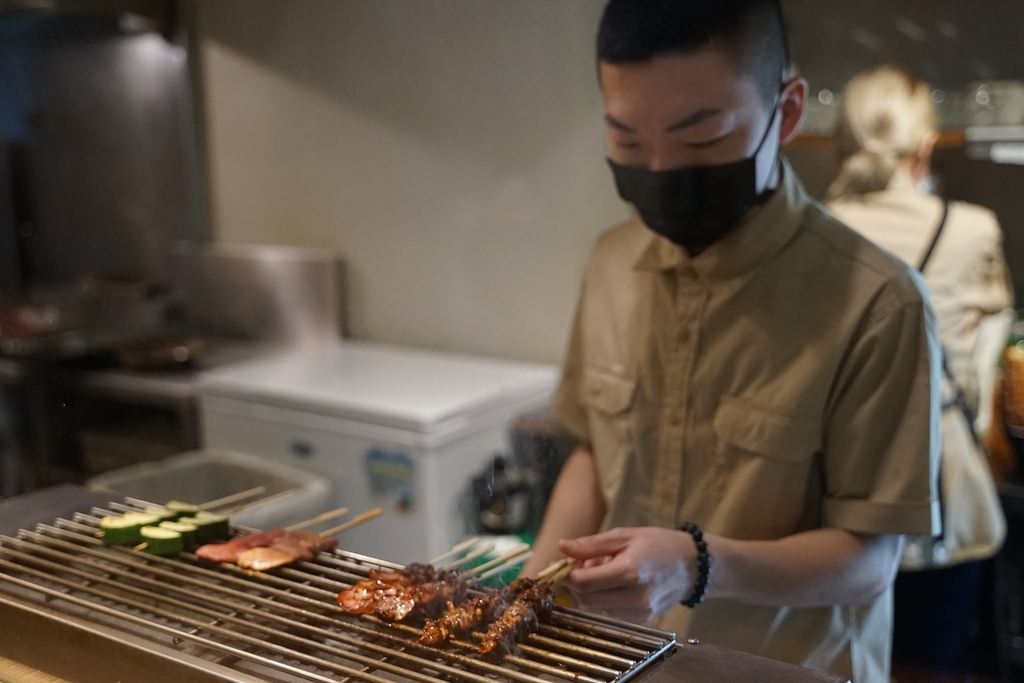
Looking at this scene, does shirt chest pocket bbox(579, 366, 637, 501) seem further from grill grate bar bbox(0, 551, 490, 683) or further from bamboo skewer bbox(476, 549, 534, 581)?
grill grate bar bbox(0, 551, 490, 683)

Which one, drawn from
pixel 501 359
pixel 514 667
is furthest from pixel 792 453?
pixel 501 359

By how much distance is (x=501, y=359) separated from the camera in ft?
8.64

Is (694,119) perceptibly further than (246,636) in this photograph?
Yes

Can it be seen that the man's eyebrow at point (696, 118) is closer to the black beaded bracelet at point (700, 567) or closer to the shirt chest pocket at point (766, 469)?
the shirt chest pocket at point (766, 469)

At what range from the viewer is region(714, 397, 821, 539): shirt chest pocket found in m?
1.16

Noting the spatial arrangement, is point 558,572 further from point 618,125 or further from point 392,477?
point 392,477

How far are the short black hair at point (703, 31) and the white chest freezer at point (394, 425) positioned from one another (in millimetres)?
1311

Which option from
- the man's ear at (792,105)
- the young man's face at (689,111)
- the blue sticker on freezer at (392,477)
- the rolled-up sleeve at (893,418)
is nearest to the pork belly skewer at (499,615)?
the rolled-up sleeve at (893,418)

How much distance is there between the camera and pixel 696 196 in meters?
1.15

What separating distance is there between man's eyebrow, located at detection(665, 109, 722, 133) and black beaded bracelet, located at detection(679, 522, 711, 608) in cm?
45

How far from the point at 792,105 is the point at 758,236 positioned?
159mm

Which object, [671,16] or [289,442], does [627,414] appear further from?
[289,442]

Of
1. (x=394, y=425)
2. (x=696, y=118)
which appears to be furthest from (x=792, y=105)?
(x=394, y=425)

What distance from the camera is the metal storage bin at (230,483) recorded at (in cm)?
187
